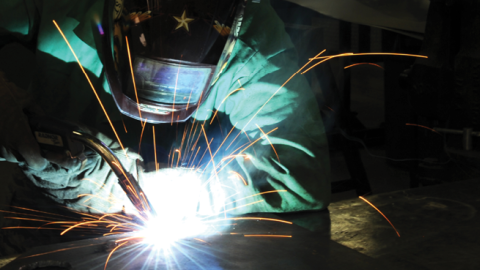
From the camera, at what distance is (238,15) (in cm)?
105

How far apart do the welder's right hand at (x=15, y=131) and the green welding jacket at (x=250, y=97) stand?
11.7 inches

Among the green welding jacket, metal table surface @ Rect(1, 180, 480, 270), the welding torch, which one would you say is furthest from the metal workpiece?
the green welding jacket

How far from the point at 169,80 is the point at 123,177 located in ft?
1.02

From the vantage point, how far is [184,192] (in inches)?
44.6

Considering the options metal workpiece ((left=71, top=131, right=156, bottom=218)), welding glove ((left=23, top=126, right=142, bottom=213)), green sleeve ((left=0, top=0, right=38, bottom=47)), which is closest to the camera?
metal workpiece ((left=71, top=131, right=156, bottom=218))

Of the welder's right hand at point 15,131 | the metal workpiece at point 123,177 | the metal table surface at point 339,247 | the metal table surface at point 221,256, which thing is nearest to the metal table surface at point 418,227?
the metal table surface at point 339,247

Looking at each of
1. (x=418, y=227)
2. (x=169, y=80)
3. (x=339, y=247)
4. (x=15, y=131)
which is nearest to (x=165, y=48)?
(x=169, y=80)

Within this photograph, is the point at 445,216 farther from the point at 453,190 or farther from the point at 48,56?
the point at 48,56

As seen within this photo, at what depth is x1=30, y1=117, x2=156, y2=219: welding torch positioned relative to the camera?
0.93 meters

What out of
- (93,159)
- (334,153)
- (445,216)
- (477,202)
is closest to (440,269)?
(445,216)

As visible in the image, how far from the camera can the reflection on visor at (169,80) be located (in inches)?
39.2

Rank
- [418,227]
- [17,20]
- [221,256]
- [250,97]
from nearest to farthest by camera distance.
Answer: [221,256] → [418,227] → [17,20] → [250,97]

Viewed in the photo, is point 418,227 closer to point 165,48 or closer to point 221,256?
point 221,256

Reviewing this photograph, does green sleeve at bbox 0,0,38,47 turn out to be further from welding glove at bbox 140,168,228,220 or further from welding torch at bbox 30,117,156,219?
welding glove at bbox 140,168,228,220
